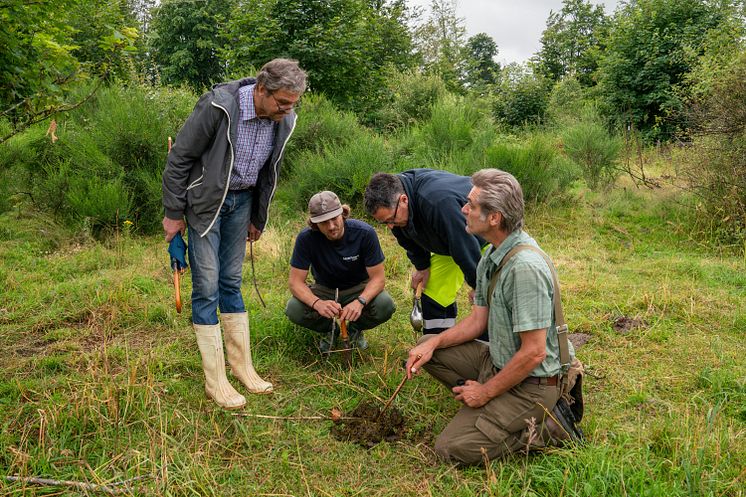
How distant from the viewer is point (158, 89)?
32.8 feet

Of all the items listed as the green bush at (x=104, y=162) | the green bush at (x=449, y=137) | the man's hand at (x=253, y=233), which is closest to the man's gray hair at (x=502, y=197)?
the man's hand at (x=253, y=233)

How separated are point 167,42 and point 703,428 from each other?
85.1ft

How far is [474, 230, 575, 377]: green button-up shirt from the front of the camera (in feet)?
8.72

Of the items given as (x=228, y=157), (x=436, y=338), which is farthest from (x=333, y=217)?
(x=436, y=338)

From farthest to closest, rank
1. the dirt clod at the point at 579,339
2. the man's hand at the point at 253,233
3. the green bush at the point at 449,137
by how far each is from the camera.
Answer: the green bush at the point at 449,137
the dirt clod at the point at 579,339
the man's hand at the point at 253,233

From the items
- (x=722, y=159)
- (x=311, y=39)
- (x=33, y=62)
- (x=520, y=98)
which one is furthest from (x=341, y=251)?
(x=520, y=98)

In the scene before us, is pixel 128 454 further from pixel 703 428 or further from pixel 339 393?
pixel 703 428

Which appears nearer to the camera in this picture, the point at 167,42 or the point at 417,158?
the point at 417,158

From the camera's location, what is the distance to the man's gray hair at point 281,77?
10.4 ft

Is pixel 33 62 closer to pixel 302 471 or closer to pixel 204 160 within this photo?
pixel 204 160

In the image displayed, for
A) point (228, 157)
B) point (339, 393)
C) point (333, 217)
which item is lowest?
point (339, 393)

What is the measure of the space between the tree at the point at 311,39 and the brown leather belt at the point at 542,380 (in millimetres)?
10161

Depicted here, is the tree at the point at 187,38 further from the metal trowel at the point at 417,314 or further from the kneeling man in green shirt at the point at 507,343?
the kneeling man in green shirt at the point at 507,343

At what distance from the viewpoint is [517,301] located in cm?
269
